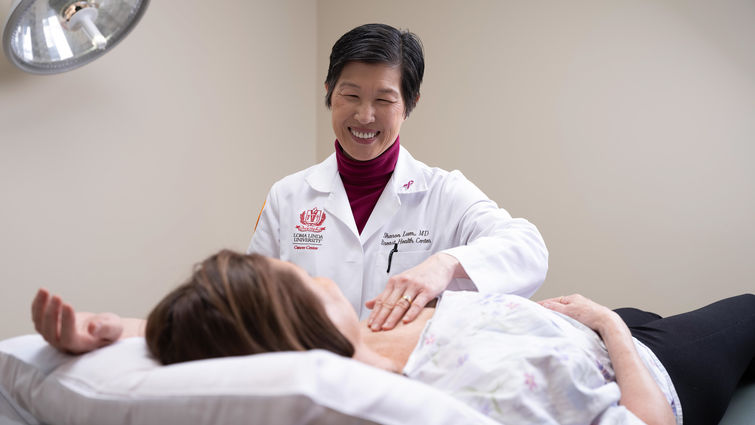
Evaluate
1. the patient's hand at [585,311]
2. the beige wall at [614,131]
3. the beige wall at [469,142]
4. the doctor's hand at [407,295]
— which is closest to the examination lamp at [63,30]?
the beige wall at [469,142]

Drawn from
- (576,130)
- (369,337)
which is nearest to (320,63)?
(576,130)

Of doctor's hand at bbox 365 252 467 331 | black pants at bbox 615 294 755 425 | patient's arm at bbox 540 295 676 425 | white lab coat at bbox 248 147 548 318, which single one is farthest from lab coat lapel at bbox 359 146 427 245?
black pants at bbox 615 294 755 425

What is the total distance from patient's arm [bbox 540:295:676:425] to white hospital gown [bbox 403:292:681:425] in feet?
0.17

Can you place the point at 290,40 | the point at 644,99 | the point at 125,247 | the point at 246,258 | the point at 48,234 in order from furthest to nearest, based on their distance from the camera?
the point at 290,40, the point at 644,99, the point at 125,247, the point at 48,234, the point at 246,258

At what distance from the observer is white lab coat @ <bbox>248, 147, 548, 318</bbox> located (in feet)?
5.53

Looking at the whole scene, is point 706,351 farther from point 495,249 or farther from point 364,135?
point 364,135

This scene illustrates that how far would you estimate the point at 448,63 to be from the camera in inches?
120

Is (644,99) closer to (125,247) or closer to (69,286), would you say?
(125,247)

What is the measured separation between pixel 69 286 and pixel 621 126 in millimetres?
2285

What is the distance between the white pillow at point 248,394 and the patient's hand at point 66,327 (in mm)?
54

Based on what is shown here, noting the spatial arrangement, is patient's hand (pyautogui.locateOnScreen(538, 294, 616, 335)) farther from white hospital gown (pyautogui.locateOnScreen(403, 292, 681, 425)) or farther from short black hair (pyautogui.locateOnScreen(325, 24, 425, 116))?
short black hair (pyautogui.locateOnScreen(325, 24, 425, 116))

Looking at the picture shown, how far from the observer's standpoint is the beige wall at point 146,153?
1.98 metres

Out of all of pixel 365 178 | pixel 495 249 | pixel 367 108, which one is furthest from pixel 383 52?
pixel 495 249

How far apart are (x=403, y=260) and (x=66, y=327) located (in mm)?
980
